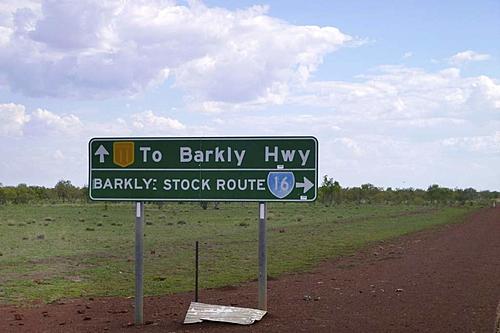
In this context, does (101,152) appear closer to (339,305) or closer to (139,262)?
(139,262)

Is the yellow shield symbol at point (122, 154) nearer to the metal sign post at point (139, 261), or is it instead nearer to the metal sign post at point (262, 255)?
the metal sign post at point (139, 261)

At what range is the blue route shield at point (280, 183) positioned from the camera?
1059cm

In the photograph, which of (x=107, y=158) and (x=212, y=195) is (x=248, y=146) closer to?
(x=212, y=195)

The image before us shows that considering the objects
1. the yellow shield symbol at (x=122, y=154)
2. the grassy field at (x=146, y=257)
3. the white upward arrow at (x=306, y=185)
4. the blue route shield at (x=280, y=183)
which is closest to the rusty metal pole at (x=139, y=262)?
the yellow shield symbol at (x=122, y=154)

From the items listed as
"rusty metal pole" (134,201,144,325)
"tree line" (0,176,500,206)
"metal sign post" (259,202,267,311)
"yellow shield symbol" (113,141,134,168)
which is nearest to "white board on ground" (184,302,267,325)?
"metal sign post" (259,202,267,311)

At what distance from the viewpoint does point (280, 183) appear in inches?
419

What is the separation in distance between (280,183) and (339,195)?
111 m

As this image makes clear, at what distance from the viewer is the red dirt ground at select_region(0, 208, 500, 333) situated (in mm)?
10367

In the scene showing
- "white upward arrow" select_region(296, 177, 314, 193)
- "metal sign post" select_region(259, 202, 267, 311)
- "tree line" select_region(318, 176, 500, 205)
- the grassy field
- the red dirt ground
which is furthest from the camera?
"tree line" select_region(318, 176, 500, 205)

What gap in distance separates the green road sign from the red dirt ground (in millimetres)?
1787

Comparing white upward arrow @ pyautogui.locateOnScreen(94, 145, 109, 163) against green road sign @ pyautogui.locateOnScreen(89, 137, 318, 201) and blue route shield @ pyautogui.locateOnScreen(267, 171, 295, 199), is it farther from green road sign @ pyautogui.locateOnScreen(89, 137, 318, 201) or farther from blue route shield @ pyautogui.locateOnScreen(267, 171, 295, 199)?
blue route shield @ pyautogui.locateOnScreen(267, 171, 295, 199)

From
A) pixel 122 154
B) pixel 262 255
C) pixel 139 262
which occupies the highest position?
pixel 122 154

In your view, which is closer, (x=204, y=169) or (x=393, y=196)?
(x=204, y=169)

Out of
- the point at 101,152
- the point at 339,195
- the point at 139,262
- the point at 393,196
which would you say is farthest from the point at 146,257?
the point at 393,196
